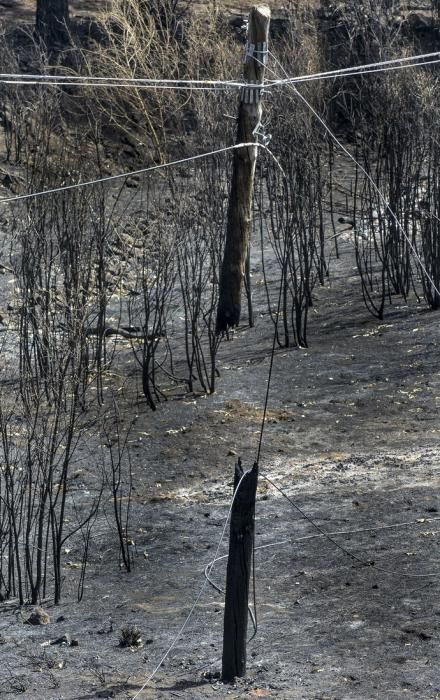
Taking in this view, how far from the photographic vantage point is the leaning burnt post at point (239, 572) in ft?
15.7

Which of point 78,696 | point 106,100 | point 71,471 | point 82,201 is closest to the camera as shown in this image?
point 78,696

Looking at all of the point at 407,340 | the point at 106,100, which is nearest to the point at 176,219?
the point at 407,340

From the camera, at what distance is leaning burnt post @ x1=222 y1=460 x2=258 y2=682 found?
479 cm

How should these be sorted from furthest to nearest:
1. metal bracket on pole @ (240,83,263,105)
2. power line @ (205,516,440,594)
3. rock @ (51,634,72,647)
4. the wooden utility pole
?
the wooden utility pole
metal bracket on pole @ (240,83,263,105)
power line @ (205,516,440,594)
rock @ (51,634,72,647)

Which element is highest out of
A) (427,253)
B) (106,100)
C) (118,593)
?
(106,100)

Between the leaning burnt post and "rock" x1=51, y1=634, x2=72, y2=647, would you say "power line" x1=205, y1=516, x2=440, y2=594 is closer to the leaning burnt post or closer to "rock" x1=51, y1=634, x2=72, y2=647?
"rock" x1=51, y1=634, x2=72, y2=647

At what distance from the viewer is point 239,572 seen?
4.88 meters

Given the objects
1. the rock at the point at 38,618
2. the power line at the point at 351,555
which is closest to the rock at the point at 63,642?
the rock at the point at 38,618

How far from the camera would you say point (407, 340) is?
10.6m

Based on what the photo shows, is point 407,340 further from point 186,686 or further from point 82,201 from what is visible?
point 186,686

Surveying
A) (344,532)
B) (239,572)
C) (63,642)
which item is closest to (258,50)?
(344,532)

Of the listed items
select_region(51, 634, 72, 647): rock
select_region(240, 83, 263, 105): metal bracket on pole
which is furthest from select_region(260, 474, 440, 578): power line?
select_region(240, 83, 263, 105): metal bracket on pole

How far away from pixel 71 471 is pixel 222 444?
1057mm

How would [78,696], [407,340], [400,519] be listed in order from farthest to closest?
1. [407,340]
2. [400,519]
3. [78,696]
